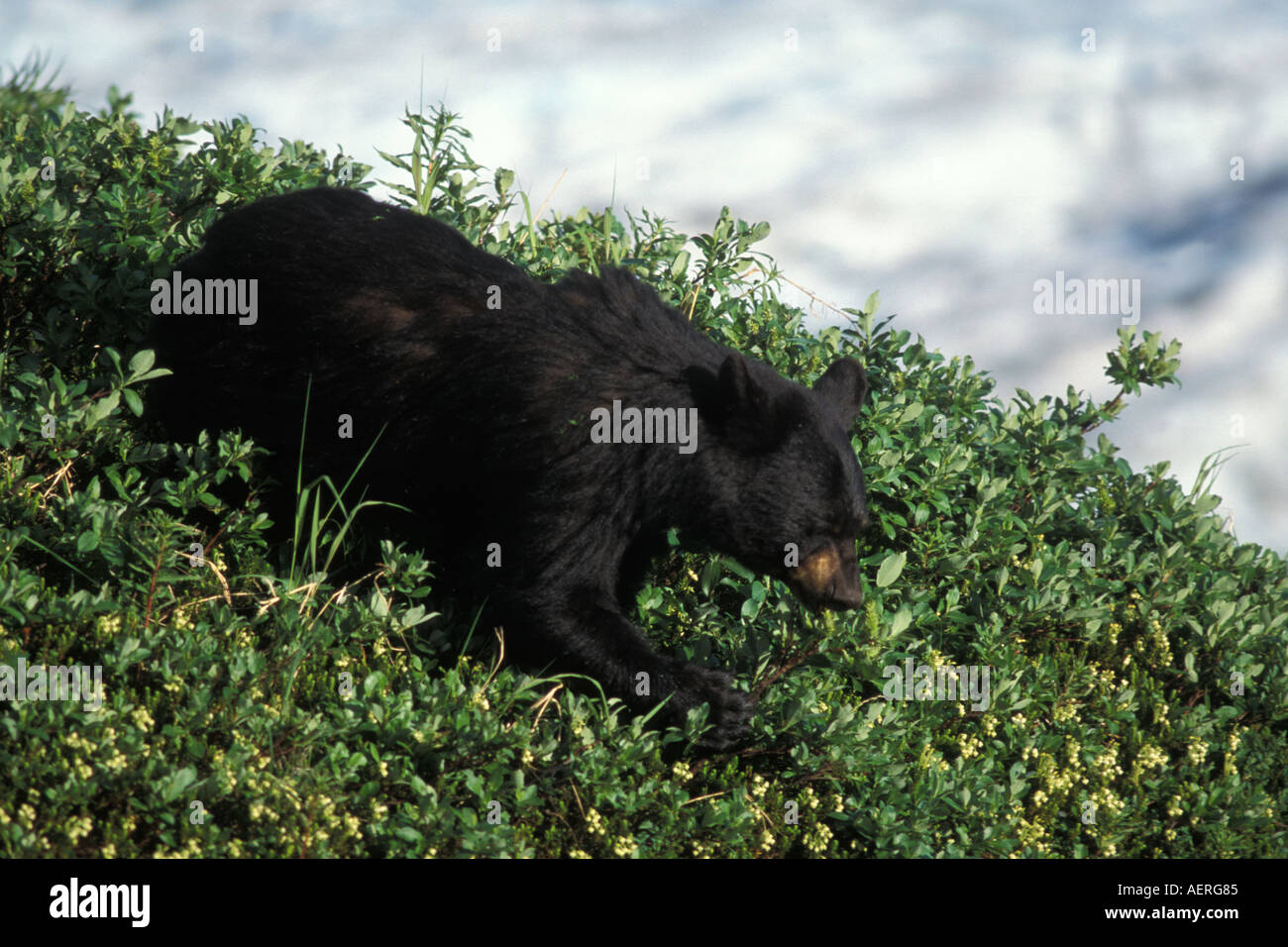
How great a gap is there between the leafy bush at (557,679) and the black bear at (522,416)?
0.24 metres

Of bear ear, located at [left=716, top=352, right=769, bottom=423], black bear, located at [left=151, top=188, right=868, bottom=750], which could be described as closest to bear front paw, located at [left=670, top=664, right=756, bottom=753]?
black bear, located at [left=151, top=188, right=868, bottom=750]

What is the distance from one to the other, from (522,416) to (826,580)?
4.87 feet

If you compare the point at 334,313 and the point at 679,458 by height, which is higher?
the point at 334,313

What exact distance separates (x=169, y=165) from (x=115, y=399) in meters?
2.25

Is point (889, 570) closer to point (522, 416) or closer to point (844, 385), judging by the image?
point (844, 385)

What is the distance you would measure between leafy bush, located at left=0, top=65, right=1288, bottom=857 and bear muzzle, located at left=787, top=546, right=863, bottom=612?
0.11 metres

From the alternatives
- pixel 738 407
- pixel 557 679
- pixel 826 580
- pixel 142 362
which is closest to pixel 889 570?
pixel 826 580

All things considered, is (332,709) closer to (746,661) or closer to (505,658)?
(505,658)

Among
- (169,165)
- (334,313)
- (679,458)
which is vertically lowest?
(679,458)

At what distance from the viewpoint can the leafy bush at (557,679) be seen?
4074 mm

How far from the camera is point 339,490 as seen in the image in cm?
529

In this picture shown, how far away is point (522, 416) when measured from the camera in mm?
4848

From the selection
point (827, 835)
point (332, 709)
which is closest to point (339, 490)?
point (332, 709)

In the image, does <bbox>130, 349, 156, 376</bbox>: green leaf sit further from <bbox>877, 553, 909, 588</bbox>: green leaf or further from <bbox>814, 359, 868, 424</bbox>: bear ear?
<bbox>877, 553, 909, 588</bbox>: green leaf
